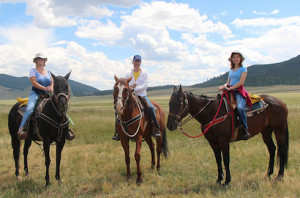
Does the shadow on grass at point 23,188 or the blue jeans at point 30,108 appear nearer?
the shadow on grass at point 23,188

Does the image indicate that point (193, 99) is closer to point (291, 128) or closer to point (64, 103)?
point (64, 103)

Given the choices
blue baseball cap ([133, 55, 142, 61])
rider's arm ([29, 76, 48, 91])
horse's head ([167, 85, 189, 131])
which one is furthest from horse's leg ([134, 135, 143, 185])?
rider's arm ([29, 76, 48, 91])

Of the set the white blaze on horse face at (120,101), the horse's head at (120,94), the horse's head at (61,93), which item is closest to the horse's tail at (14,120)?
the horse's head at (61,93)

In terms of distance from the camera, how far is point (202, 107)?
6488mm

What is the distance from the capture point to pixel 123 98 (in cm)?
615

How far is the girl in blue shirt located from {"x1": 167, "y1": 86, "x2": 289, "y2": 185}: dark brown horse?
36 centimetres

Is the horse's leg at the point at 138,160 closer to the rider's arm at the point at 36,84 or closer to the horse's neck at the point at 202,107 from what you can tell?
the horse's neck at the point at 202,107

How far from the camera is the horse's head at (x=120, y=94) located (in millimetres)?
5824

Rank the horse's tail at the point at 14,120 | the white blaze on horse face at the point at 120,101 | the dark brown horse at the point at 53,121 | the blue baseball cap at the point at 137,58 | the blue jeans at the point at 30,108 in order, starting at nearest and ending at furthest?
the white blaze on horse face at the point at 120,101
the dark brown horse at the point at 53,121
the blue jeans at the point at 30,108
the blue baseball cap at the point at 137,58
the horse's tail at the point at 14,120

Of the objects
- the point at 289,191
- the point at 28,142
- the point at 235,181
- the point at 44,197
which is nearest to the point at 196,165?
the point at 235,181

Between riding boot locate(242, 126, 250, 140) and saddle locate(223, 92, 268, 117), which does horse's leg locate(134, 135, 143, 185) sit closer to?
saddle locate(223, 92, 268, 117)

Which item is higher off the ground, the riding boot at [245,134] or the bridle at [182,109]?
the bridle at [182,109]

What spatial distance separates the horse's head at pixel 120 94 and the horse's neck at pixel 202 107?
1701 mm

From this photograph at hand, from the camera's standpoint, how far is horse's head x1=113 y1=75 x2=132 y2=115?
5.82 meters
